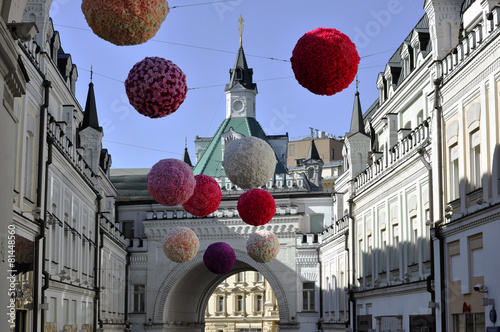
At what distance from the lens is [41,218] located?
24188mm

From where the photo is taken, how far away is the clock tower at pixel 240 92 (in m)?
53.3

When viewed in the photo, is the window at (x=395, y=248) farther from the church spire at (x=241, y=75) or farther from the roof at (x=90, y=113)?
the church spire at (x=241, y=75)

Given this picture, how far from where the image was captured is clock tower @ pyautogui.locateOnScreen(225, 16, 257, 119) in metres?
53.3

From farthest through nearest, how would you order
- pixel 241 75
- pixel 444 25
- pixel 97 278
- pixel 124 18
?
pixel 241 75 < pixel 97 278 < pixel 444 25 < pixel 124 18

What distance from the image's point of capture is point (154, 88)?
1288cm

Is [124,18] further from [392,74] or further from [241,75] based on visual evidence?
[241,75]

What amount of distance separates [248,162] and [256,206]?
2665mm

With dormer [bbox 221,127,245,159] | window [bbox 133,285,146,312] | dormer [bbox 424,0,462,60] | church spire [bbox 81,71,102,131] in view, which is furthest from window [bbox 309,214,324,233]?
dormer [bbox 424,0,462,60]

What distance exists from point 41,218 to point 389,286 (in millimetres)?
11573

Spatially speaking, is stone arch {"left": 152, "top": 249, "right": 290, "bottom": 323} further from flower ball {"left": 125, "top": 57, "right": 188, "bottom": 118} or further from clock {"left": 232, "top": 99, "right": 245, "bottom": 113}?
flower ball {"left": 125, "top": 57, "right": 188, "bottom": 118}

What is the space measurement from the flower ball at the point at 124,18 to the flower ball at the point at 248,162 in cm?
534

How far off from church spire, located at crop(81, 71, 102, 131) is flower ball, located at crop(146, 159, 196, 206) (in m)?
21.2

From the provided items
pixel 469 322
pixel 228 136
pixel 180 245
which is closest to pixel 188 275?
pixel 228 136

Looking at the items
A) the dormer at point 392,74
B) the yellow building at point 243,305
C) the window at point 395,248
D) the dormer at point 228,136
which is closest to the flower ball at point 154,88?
the window at point 395,248
